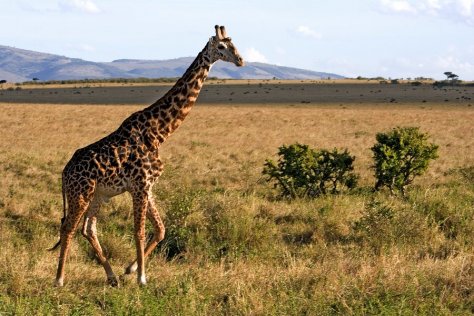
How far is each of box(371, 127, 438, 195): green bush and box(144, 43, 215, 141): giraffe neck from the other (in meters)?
8.13

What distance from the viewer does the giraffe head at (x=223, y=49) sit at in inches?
300

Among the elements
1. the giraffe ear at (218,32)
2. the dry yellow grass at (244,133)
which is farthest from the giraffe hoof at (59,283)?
the dry yellow grass at (244,133)

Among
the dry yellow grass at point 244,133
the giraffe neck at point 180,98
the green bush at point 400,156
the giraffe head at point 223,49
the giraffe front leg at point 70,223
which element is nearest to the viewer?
the giraffe front leg at point 70,223

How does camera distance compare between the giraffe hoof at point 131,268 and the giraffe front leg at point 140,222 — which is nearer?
the giraffe front leg at point 140,222

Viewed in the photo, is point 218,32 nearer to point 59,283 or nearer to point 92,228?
point 92,228

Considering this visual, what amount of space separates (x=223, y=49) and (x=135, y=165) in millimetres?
1683

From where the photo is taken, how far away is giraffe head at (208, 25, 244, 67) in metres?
7.62

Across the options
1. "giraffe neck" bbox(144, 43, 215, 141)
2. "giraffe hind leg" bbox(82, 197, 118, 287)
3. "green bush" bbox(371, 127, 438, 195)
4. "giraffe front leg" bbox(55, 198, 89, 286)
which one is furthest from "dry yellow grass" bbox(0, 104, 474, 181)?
"giraffe front leg" bbox(55, 198, 89, 286)

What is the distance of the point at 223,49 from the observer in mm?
7684

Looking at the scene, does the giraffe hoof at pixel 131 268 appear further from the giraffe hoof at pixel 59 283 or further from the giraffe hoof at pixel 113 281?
the giraffe hoof at pixel 59 283

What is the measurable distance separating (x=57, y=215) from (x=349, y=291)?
23.6 feet

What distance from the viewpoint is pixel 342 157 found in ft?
49.5

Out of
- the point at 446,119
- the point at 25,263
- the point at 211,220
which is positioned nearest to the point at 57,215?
the point at 211,220

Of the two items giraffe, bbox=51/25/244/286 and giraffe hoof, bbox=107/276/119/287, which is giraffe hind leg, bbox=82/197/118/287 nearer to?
giraffe, bbox=51/25/244/286
